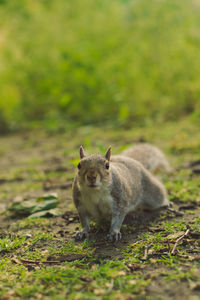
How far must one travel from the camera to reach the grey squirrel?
2.64m

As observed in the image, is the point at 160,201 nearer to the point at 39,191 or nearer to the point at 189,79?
the point at 39,191

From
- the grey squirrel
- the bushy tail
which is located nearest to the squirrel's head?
the grey squirrel

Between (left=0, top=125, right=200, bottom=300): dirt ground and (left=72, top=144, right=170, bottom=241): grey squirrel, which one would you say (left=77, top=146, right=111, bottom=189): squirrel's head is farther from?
(left=0, top=125, right=200, bottom=300): dirt ground

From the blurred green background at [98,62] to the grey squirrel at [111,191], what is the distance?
13.5ft

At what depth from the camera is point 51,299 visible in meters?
1.95

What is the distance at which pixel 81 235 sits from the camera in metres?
2.85

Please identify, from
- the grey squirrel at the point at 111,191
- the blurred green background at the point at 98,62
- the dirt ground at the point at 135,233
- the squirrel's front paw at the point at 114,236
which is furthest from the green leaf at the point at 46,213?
the blurred green background at the point at 98,62

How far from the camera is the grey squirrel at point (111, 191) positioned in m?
2.64

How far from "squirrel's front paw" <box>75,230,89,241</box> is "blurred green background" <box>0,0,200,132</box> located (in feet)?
15.9

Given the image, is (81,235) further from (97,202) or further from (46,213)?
(46,213)

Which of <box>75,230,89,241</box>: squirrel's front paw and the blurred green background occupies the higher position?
the blurred green background

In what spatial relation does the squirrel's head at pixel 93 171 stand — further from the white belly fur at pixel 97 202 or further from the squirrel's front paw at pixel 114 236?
the squirrel's front paw at pixel 114 236

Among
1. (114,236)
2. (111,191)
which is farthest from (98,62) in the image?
(114,236)

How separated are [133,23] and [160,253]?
24.6 feet
